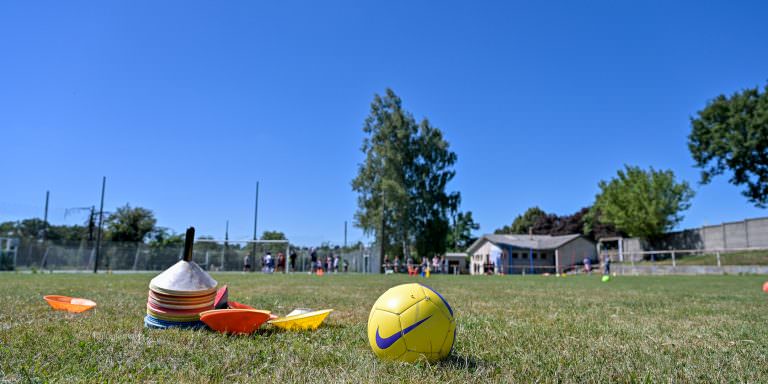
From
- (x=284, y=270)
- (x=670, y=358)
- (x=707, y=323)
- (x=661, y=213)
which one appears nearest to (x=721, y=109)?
(x=661, y=213)

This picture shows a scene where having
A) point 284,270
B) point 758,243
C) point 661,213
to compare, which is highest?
point 661,213

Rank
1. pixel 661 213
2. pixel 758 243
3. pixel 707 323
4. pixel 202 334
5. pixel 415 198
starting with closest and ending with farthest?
1. pixel 202 334
2. pixel 707 323
3. pixel 758 243
4. pixel 415 198
5. pixel 661 213

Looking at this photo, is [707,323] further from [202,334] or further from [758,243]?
[758,243]

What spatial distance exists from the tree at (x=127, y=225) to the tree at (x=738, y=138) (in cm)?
6739

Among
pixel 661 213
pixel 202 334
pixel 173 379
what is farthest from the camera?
pixel 661 213

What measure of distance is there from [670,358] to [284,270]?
38004 millimetres

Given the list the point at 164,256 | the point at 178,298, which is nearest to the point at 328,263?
the point at 164,256

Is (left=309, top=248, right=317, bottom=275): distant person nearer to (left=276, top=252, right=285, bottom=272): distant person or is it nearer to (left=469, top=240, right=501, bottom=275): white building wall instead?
(left=276, top=252, right=285, bottom=272): distant person

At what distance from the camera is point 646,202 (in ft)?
169

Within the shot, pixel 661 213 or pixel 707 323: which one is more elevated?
pixel 661 213

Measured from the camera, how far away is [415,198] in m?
44.2

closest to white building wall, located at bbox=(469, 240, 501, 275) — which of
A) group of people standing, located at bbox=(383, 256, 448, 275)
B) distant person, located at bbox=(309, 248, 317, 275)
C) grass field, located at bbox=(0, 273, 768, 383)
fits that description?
group of people standing, located at bbox=(383, 256, 448, 275)

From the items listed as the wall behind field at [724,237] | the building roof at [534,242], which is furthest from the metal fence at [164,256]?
the wall behind field at [724,237]

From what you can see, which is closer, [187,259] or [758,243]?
[187,259]
